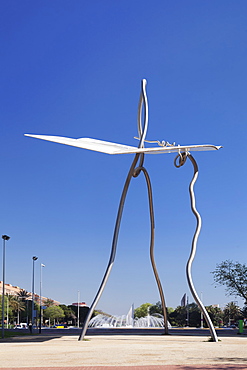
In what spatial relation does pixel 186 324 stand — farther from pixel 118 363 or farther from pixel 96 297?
pixel 118 363

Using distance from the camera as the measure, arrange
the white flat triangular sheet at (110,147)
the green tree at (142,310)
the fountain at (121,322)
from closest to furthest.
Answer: the white flat triangular sheet at (110,147) < the fountain at (121,322) < the green tree at (142,310)

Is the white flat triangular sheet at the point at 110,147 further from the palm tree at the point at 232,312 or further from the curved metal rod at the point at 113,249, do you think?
the palm tree at the point at 232,312

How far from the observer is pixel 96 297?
2286 cm

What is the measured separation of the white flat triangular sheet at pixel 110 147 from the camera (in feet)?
74.1

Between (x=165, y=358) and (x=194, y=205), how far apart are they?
1130 cm

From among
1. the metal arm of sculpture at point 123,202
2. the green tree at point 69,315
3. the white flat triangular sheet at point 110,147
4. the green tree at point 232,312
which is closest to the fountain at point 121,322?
the green tree at point 232,312

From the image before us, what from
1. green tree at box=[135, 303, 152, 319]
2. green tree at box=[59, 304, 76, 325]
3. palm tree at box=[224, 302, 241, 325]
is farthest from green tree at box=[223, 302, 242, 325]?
green tree at box=[59, 304, 76, 325]

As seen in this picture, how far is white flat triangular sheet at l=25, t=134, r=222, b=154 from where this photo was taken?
2259 cm

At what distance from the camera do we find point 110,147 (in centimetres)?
2406

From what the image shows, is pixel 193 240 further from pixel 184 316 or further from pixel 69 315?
pixel 69 315

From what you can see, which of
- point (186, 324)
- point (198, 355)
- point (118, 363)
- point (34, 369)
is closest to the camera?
point (34, 369)

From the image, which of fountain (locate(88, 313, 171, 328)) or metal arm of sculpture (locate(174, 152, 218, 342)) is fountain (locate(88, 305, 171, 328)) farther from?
metal arm of sculpture (locate(174, 152, 218, 342))

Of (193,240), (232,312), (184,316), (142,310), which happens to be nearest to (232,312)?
(232,312)

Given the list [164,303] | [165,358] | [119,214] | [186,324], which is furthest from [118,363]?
[186,324]
